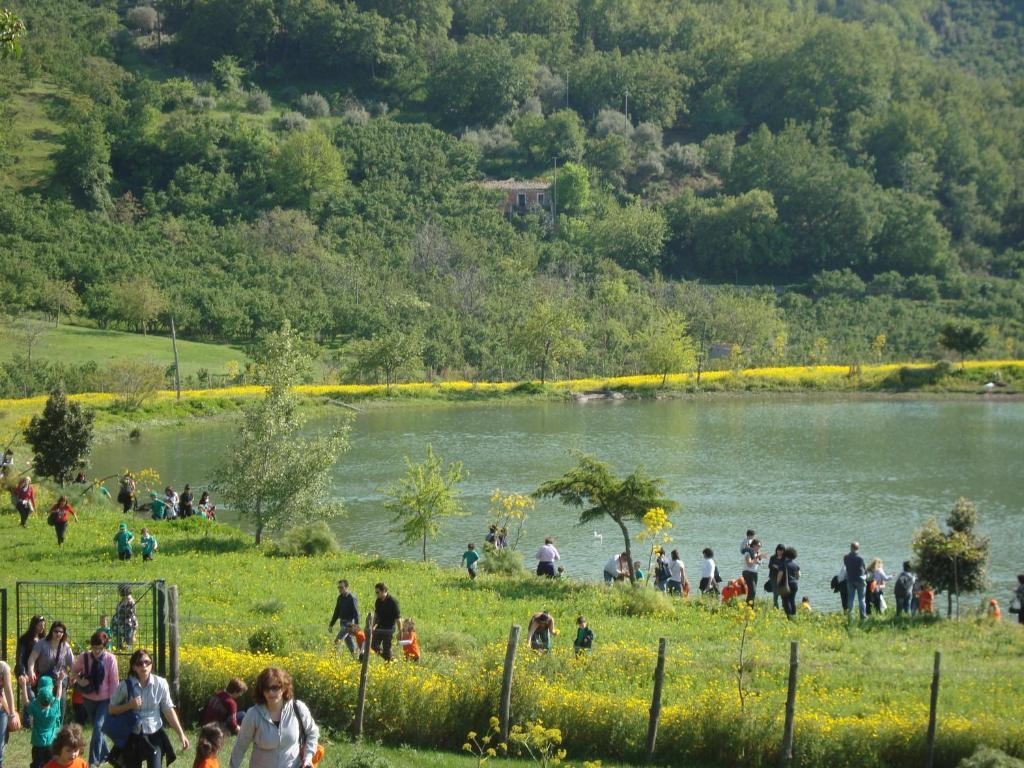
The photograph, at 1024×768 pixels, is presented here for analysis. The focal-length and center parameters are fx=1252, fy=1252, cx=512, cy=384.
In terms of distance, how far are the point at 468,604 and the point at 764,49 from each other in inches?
5952

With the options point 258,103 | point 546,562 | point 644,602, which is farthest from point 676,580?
point 258,103

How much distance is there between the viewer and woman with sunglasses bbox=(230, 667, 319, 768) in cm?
989

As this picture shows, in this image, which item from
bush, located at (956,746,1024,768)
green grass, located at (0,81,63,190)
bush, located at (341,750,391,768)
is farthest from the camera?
green grass, located at (0,81,63,190)

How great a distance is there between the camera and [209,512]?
3591cm

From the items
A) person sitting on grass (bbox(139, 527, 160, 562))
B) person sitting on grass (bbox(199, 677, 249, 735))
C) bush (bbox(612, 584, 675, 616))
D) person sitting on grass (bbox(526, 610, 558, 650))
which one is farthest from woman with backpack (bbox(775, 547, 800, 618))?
person sitting on grass (bbox(199, 677, 249, 735))

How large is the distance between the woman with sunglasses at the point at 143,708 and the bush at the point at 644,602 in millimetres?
12110

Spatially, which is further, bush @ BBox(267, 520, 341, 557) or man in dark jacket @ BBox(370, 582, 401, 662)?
bush @ BBox(267, 520, 341, 557)

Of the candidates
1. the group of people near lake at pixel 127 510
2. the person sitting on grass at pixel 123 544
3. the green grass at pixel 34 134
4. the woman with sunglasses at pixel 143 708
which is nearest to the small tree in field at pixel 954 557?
the group of people near lake at pixel 127 510

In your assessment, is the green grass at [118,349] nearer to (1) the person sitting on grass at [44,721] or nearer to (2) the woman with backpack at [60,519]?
(2) the woman with backpack at [60,519]

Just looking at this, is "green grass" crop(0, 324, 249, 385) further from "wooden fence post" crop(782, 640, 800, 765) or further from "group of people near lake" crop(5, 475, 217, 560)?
"wooden fence post" crop(782, 640, 800, 765)

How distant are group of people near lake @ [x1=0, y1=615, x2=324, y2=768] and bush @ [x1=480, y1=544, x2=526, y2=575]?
1345cm

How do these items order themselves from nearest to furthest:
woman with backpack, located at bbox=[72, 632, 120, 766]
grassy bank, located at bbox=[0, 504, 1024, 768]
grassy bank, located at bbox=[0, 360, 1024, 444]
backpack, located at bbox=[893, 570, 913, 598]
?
1. woman with backpack, located at bbox=[72, 632, 120, 766]
2. grassy bank, located at bbox=[0, 504, 1024, 768]
3. backpack, located at bbox=[893, 570, 913, 598]
4. grassy bank, located at bbox=[0, 360, 1024, 444]

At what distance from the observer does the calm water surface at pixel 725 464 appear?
111ft

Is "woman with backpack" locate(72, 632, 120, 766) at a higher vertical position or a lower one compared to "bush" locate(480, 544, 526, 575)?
higher
